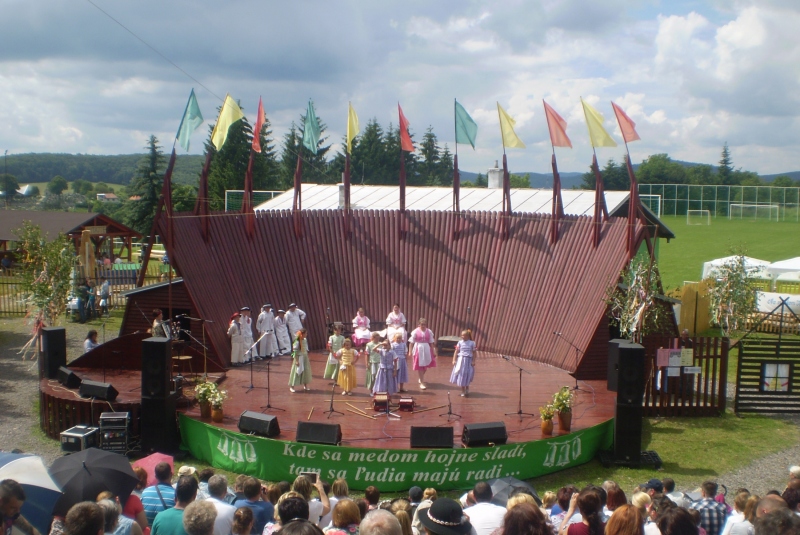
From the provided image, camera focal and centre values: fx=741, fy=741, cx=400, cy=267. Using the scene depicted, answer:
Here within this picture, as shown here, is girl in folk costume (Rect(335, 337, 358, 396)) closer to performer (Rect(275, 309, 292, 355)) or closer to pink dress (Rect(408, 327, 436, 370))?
pink dress (Rect(408, 327, 436, 370))

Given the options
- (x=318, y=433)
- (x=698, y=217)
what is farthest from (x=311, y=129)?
(x=698, y=217)

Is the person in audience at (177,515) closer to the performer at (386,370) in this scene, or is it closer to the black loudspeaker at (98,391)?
the black loudspeaker at (98,391)

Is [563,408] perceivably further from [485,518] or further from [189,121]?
[189,121]

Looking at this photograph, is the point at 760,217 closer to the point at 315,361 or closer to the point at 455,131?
the point at 455,131

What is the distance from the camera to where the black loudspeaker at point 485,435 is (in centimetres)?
1073

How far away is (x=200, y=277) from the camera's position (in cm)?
1580

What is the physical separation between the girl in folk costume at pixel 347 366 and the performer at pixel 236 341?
9.64ft

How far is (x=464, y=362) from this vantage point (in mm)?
13352

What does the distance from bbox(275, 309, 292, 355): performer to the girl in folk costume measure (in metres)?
3.62

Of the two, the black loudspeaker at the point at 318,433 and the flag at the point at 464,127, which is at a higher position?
the flag at the point at 464,127

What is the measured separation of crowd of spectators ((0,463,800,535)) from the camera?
13.8 ft

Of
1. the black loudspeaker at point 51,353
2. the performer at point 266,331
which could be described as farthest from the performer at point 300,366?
the black loudspeaker at point 51,353

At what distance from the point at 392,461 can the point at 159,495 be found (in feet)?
14.1

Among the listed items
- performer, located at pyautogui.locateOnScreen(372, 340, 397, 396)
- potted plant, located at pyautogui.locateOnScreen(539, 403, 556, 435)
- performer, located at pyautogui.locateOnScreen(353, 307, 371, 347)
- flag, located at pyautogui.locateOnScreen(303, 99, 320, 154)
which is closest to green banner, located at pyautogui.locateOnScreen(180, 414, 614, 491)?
potted plant, located at pyautogui.locateOnScreen(539, 403, 556, 435)
